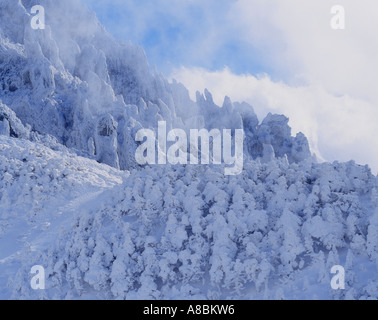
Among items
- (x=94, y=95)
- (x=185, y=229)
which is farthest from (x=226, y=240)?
(x=94, y=95)

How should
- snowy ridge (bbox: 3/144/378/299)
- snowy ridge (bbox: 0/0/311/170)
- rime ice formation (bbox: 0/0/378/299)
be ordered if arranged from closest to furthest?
snowy ridge (bbox: 3/144/378/299) → rime ice formation (bbox: 0/0/378/299) → snowy ridge (bbox: 0/0/311/170)

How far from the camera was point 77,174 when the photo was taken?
937 inches

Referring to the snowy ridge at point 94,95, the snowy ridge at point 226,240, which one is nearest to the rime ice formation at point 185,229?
the snowy ridge at point 226,240

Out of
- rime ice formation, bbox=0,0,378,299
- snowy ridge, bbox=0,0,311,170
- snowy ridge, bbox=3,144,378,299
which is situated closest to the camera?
snowy ridge, bbox=3,144,378,299

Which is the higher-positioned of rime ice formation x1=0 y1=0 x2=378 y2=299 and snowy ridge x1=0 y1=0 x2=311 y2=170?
snowy ridge x1=0 y1=0 x2=311 y2=170

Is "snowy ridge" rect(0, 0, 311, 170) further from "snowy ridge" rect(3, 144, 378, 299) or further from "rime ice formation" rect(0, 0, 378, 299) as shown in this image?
"snowy ridge" rect(3, 144, 378, 299)

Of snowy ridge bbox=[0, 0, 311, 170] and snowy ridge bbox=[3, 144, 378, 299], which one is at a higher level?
snowy ridge bbox=[0, 0, 311, 170]

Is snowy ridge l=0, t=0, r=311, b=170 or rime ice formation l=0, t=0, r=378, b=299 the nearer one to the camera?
rime ice formation l=0, t=0, r=378, b=299

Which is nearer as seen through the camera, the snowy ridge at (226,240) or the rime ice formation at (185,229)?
the snowy ridge at (226,240)

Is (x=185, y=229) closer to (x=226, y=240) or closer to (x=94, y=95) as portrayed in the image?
(x=226, y=240)

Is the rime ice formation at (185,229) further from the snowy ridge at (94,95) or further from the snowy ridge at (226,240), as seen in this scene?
the snowy ridge at (94,95)

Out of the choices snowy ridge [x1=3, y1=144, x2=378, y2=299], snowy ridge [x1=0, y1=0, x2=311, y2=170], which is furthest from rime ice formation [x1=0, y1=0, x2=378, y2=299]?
snowy ridge [x1=0, y1=0, x2=311, y2=170]

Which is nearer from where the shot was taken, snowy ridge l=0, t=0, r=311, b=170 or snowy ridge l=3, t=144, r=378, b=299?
snowy ridge l=3, t=144, r=378, b=299

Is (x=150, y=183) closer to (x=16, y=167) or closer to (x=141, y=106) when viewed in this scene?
(x=16, y=167)
